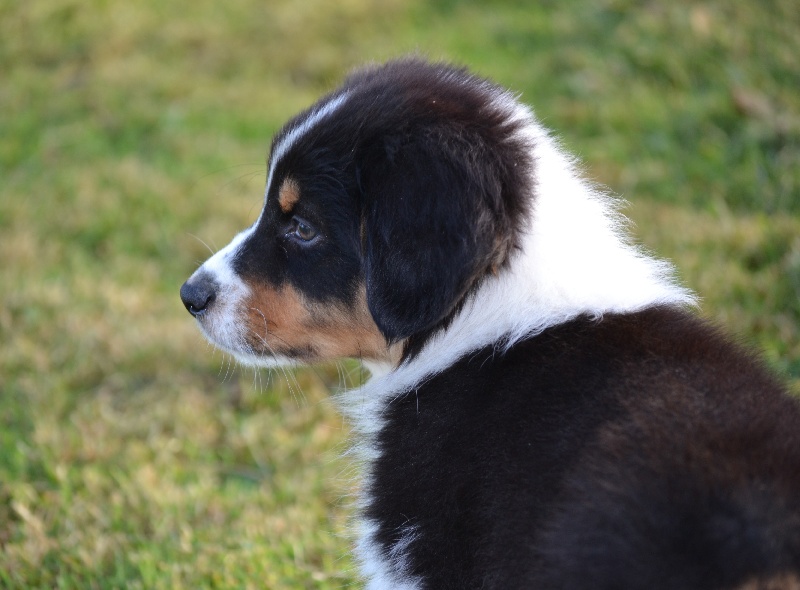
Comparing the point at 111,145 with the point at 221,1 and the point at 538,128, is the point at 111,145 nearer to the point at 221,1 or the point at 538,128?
the point at 221,1

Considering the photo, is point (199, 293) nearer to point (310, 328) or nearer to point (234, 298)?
point (234, 298)

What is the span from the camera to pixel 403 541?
245 centimetres

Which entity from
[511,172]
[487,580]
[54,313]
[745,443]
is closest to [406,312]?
[511,172]

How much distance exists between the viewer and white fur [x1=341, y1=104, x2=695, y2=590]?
8.43 ft

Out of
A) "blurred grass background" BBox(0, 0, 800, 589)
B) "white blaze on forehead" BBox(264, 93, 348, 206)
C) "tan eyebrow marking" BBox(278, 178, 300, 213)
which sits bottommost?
"blurred grass background" BBox(0, 0, 800, 589)

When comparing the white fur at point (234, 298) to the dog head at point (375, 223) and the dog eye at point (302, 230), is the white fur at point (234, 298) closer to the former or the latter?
the dog head at point (375, 223)

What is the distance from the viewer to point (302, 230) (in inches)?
116

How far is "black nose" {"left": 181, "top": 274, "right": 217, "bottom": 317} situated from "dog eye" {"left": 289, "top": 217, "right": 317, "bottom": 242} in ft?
1.08

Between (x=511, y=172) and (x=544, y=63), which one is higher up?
(x=511, y=172)

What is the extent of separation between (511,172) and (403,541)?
1039 millimetres

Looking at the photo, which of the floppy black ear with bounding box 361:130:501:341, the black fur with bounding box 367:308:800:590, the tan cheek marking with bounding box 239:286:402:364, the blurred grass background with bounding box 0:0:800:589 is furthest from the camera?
the blurred grass background with bounding box 0:0:800:589

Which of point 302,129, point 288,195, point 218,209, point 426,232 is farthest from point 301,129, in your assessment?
point 218,209

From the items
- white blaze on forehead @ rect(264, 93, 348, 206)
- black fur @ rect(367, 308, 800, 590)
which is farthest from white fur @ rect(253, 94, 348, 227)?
black fur @ rect(367, 308, 800, 590)

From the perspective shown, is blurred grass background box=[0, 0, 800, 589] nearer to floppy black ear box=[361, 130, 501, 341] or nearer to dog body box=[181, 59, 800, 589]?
dog body box=[181, 59, 800, 589]
